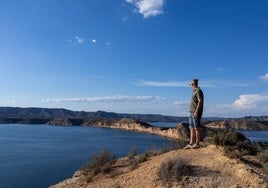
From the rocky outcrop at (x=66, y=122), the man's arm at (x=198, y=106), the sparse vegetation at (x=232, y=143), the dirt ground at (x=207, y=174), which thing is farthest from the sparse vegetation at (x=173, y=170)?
the rocky outcrop at (x=66, y=122)

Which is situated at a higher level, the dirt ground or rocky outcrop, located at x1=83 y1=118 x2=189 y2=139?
rocky outcrop, located at x1=83 y1=118 x2=189 y2=139

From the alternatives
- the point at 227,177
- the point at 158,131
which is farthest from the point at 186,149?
the point at 158,131

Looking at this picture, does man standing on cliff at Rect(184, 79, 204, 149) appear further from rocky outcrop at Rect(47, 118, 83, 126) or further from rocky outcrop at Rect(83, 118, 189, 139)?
rocky outcrop at Rect(47, 118, 83, 126)

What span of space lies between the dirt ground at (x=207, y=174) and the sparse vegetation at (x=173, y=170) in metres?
0.15

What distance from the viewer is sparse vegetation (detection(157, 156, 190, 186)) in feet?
37.8

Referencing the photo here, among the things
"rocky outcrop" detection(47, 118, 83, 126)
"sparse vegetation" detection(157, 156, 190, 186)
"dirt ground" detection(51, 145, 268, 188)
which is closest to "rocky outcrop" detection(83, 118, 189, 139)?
"rocky outcrop" detection(47, 118, 83, 126)

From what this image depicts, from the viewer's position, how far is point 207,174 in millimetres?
11555

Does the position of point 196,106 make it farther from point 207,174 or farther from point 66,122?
point 66,122

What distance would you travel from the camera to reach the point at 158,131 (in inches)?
4360

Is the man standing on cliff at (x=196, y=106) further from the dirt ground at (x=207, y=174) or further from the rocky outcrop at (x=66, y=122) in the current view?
the rocky outcrop at (x=66, y=122)

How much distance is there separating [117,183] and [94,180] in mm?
2516

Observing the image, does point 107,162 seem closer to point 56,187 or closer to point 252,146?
point 56,187

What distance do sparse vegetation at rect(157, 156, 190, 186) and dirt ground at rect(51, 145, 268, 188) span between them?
149 mm

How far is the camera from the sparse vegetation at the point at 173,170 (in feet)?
37.8
